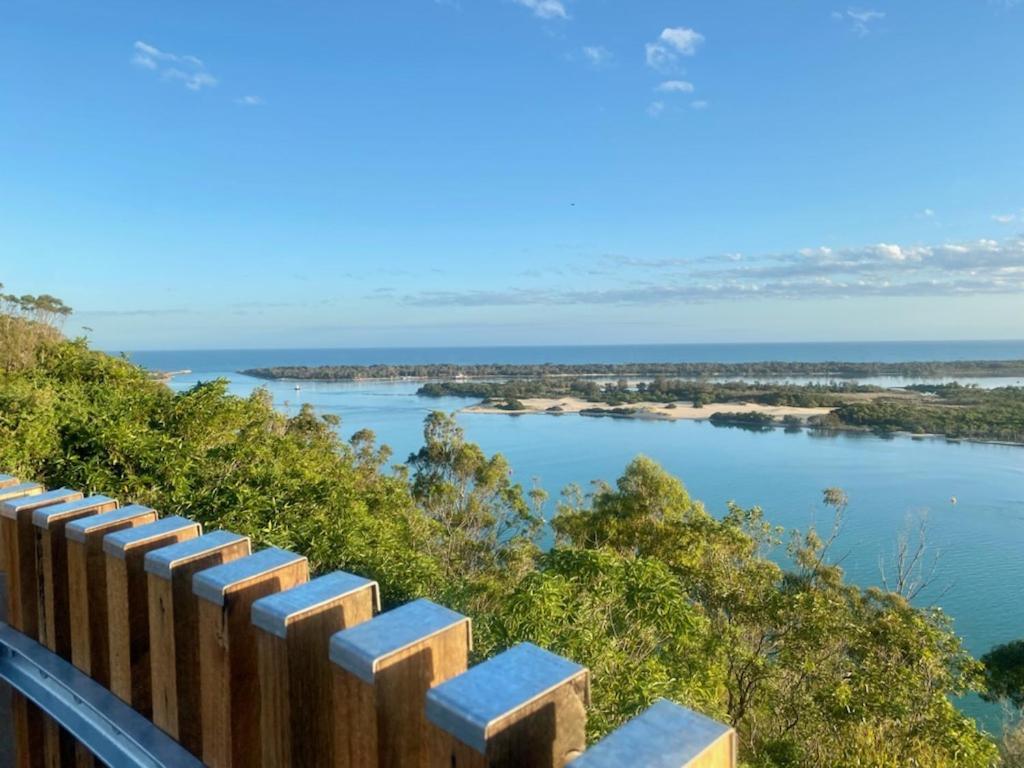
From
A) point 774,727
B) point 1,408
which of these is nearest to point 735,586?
point 774,727

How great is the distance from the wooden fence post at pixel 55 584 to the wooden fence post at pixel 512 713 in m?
0.88

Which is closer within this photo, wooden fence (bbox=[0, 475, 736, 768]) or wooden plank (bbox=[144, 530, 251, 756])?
wooden fence (bbox=[0, 475, 736, 768])

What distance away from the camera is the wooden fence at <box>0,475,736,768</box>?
0.55 m

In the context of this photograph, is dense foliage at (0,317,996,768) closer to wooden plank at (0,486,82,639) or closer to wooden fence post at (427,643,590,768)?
wooden plank at (0,486,82,639)

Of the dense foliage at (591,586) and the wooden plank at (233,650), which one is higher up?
the wooden plank at (233,650)

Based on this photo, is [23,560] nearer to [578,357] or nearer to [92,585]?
[92,585]

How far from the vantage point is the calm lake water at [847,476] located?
1515 centimetres

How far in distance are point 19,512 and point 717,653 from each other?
4482 millimetres

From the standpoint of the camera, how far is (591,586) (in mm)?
3184

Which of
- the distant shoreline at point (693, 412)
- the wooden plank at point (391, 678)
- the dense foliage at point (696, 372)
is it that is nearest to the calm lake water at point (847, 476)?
the distant shoreline at point (693, 412)

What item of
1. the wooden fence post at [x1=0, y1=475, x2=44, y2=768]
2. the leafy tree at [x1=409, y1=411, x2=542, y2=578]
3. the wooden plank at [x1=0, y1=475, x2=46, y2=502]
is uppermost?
the wooden plank at [x1=0, y1=475, x2=46, y2=502]

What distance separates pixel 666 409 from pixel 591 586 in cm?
4280

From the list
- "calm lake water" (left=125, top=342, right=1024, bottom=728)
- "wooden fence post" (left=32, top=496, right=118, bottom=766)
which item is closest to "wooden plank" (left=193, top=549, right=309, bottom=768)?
"wooden fence post" (left=32, top=496, right=118, bottom=766)

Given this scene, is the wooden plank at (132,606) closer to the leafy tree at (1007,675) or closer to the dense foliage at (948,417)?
the leafy tree at (1007,675)
